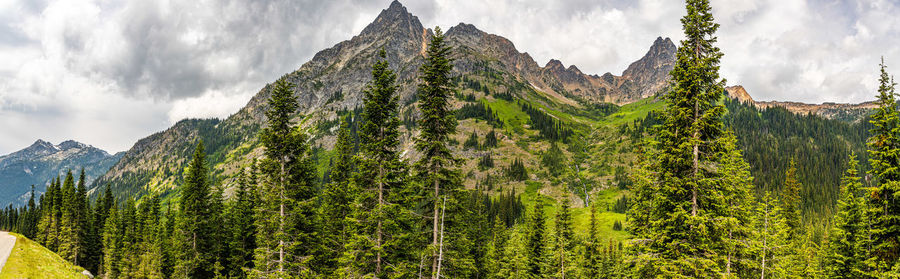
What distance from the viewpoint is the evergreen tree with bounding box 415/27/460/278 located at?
22.0 metres

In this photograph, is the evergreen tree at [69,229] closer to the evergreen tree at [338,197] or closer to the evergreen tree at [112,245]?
the evergreen tree at [112,245]

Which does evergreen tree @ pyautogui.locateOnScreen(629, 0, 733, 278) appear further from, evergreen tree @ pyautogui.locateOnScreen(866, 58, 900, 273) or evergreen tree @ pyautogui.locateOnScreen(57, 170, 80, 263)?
evergreen tree @ pyautogui.locateOnScreen(57, 170, 80, 263)

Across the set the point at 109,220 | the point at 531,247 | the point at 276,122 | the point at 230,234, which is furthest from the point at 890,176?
the point at 109,220

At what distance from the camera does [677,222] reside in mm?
18734

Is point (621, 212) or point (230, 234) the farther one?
point (621, 212)

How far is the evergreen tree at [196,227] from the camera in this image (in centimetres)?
4194

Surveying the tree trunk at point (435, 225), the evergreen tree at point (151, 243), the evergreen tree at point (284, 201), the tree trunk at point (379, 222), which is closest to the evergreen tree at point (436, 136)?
the tree trunk at point (435, 225)

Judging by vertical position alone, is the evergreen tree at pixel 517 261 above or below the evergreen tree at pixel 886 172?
below

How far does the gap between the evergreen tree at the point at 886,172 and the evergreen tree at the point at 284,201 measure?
122 ft

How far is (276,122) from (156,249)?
122 ft

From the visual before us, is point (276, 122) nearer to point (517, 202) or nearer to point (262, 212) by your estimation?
point (262, 212)

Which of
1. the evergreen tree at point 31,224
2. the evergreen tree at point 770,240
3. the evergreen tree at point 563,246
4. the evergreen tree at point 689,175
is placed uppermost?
the evergreen tree at point 689,175

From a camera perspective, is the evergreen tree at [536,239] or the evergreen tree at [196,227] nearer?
the evergreen tree at [196,227]

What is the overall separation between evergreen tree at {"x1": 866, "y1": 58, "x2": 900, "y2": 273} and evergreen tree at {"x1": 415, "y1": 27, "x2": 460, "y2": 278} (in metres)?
25.5
